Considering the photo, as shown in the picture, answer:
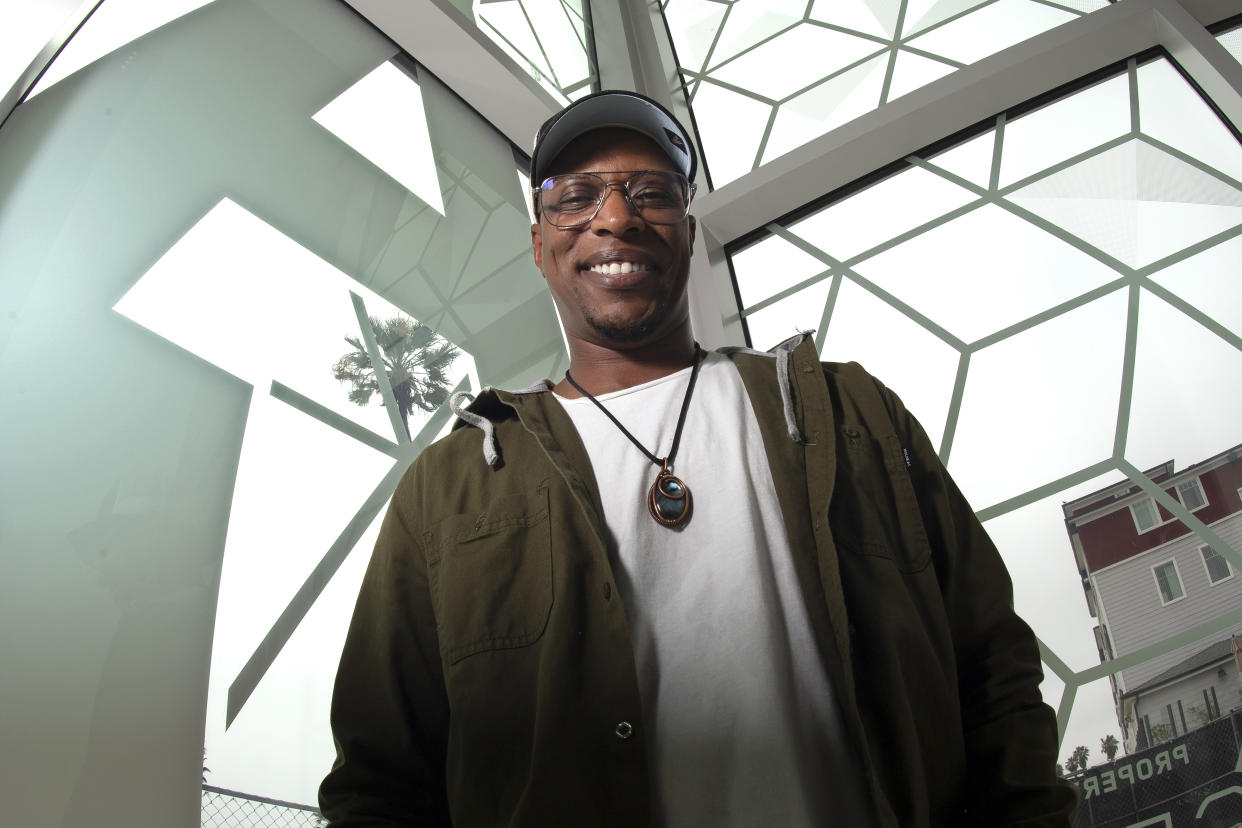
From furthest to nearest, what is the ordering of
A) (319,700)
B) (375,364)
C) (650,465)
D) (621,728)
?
(375,364) → (319,700) → (650,465) → (621,728)

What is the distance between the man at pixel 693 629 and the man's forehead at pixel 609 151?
0.31 meters

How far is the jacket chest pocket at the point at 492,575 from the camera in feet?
4.49

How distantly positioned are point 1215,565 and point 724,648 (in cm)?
375

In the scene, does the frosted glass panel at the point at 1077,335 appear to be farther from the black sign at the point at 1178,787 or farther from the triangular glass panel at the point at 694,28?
the triangular glass panel at the point at 694,28

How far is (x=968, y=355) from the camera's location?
453 centimetres

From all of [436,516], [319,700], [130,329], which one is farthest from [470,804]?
[130,329]

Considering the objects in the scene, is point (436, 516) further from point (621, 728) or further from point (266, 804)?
point (266, 804)

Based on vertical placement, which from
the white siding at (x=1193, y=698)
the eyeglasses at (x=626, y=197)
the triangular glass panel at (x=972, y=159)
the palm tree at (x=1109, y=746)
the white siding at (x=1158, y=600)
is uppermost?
the triangular glass panel at (x=972, y=159)

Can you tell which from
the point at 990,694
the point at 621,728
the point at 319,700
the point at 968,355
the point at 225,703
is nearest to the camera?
the point at 621,728

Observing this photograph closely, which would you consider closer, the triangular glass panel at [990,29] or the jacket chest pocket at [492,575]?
the jacket chest pocket at [492,575]

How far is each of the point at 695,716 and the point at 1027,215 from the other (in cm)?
459

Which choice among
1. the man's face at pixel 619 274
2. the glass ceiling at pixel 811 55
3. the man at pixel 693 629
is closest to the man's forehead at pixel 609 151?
the man's face at pixel 619 274

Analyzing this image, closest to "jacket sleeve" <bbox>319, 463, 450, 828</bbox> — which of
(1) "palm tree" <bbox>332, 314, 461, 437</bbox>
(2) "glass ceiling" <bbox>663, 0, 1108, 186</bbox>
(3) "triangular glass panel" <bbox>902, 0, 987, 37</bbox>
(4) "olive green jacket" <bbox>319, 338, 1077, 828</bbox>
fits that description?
(4) "olive green jacket" <bbox>319, 338, 1077, 828</bbox>

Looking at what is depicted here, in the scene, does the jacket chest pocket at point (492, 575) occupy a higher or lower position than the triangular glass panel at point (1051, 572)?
lower
